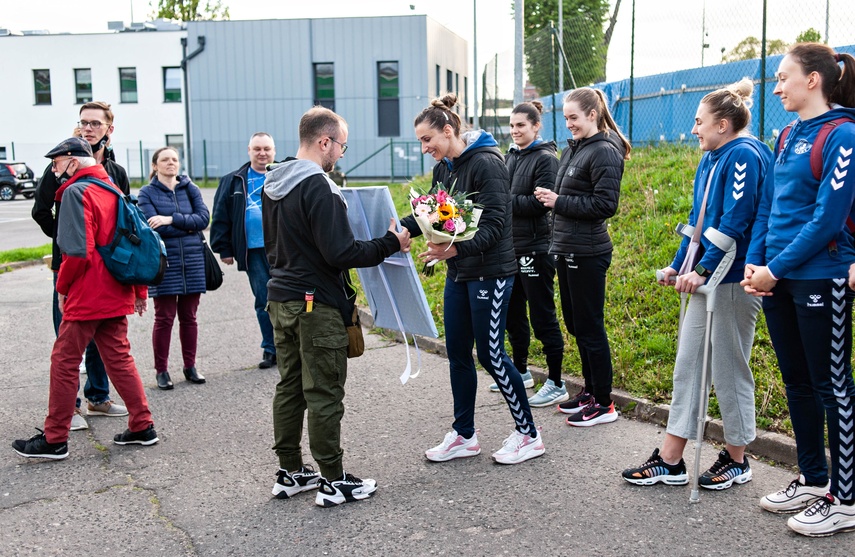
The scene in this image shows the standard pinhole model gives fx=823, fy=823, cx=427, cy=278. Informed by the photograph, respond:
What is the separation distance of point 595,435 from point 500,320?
125 centimetres

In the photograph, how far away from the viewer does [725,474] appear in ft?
15.0

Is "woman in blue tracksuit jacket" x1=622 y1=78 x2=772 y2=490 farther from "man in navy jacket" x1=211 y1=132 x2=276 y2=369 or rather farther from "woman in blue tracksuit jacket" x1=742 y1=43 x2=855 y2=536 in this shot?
"man in navy jacket" x1=211 y1=132 x2=276 y2=369

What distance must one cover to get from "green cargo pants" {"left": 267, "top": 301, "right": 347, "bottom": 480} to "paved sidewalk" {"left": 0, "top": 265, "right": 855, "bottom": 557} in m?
0.37

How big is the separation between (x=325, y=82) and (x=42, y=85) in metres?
17.1

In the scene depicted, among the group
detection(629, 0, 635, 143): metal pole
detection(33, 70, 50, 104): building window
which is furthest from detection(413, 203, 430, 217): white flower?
detection(33, 70, 50, 104): building window

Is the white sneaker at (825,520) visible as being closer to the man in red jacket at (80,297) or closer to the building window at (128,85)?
the man in red jacket at (80,297)

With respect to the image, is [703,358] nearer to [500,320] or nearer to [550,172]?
[500,320]

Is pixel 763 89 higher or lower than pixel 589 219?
higher

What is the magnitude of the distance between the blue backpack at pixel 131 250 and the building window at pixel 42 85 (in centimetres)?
4633

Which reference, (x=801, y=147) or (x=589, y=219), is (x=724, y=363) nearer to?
(x=801, y=147)

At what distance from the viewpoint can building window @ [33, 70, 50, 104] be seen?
4625 centimetres

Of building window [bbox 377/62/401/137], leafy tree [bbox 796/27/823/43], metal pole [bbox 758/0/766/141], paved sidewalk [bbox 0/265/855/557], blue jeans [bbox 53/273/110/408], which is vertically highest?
building window [bbox 377/62/401/137]

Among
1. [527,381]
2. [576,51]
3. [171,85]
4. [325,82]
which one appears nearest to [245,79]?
[325,82]

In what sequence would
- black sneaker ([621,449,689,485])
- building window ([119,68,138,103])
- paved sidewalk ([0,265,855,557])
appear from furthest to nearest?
building window ([119,68,138,103]) → black sneaker ([621,449,689,485]) → paved sidewalk ([0,265,855,557])
